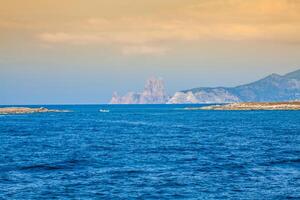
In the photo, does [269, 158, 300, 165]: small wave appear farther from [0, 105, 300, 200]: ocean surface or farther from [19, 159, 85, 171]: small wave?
[19, 159, 85, 171]: small wave

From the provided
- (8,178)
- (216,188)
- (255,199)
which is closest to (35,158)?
(8,178)

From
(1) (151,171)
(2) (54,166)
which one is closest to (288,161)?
(1) (151,171)

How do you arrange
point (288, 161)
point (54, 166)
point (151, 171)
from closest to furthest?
point (151, 171)
point (54, 166)
point (288, 161)

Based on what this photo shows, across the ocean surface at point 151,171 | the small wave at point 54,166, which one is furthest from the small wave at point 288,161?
the small wave at point 54,166

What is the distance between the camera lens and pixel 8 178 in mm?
50094

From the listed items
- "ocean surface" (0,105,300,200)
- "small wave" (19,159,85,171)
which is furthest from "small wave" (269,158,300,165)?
"small wave" (19,159,85,171)

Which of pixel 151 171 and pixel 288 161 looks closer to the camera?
pixel 151 171

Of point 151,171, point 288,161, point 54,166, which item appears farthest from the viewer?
point 288,161

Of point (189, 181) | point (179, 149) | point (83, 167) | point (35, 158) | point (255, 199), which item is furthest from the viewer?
point (179, 149)

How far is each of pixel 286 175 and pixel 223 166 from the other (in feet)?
27.4

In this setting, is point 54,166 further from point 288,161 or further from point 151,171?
point 288,161

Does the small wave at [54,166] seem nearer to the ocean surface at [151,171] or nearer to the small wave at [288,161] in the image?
the ocean surface at [151,171]

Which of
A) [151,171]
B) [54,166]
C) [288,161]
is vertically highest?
[288,161]

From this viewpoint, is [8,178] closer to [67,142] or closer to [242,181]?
[242,181]
